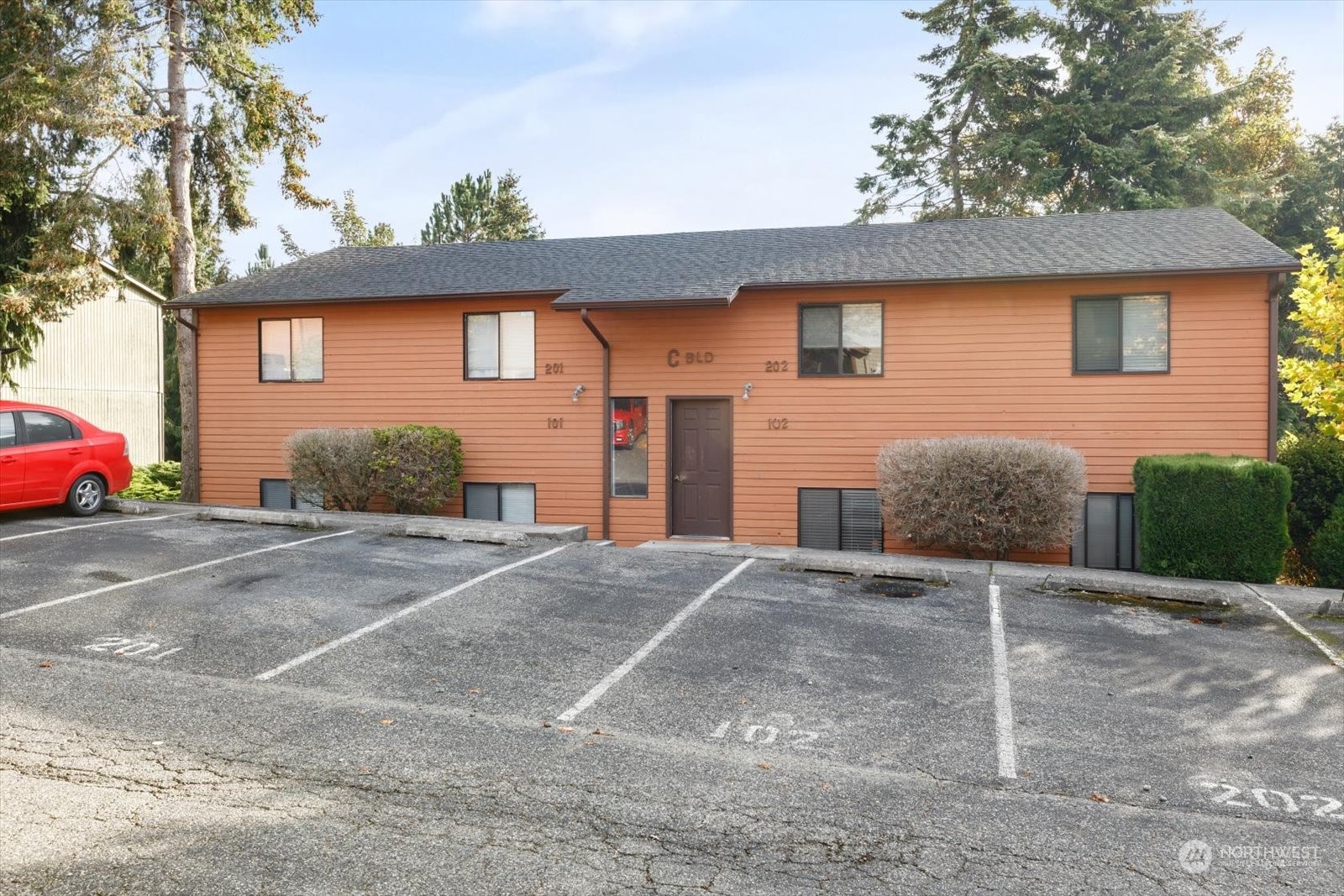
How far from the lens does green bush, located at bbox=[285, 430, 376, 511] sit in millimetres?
14445

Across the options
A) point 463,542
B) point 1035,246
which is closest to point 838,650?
point 463,542

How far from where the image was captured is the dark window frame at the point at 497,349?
15.1 metres

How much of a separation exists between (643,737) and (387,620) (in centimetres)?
347

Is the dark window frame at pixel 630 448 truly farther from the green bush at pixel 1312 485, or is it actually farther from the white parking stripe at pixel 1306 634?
the green bush at pixel 1312 485

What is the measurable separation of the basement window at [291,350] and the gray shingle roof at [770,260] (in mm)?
565

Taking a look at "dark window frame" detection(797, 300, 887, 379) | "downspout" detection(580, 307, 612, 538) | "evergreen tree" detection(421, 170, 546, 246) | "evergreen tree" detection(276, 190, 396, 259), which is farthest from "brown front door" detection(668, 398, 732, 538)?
"evergreen tree" detection(276, 190, 396, 259)

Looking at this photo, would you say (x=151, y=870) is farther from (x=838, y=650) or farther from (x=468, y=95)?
(x=468, y=95)

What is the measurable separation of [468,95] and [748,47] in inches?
573

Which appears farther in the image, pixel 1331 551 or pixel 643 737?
pixel 1331 551

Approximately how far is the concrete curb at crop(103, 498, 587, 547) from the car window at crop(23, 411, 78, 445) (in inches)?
57.6

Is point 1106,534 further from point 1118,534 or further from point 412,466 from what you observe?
point 412,466

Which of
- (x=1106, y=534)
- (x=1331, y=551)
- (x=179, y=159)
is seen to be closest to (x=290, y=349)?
(x=179, y=159)

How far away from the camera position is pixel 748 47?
80.9 ft

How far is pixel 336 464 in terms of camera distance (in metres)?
14.5
